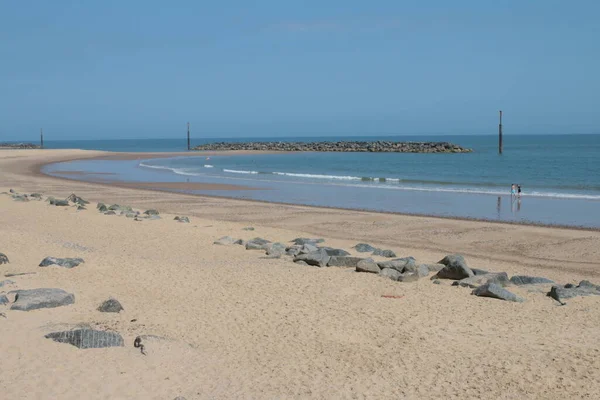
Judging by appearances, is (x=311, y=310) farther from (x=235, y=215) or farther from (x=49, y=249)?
(x=235, y=215)

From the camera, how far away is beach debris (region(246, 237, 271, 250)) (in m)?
14.6

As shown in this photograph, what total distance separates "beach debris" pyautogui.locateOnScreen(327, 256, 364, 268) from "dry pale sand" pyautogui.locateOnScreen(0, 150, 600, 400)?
31 cm

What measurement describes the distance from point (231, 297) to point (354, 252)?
506 cm

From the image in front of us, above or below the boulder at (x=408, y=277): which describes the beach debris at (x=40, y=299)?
above

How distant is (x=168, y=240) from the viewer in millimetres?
15648

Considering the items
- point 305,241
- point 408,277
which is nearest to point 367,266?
point 408,277

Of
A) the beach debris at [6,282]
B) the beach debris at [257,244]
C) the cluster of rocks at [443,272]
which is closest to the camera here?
the beach debris at [6,282]

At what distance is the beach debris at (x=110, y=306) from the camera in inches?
358

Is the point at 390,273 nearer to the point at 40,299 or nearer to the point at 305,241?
the point at 305,241

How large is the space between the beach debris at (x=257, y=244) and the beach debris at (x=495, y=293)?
5.51 metres

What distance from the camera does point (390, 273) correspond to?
469 inches

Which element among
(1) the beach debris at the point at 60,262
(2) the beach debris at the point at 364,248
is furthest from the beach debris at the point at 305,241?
(1) the beach debris at the point at 60,262

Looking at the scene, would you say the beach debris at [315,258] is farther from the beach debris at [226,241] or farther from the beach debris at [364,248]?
the beach debris at [226,241]

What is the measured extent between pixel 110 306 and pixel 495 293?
6.01 m
